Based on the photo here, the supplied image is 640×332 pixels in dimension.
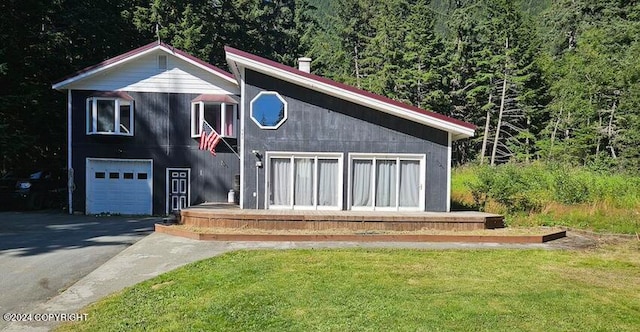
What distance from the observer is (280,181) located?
46.4ft

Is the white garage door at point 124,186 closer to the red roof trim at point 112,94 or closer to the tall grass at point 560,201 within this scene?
the red roof trim at point 112,94

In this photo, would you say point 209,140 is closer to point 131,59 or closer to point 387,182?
point 131,59

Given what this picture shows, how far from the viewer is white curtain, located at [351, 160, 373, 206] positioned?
14.1 meters

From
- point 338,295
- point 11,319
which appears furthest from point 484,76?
point 11,319

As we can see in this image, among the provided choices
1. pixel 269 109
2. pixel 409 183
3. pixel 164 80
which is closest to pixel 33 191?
pixel 164 80

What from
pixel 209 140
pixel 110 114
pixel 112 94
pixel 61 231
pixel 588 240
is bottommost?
pixel 61 231

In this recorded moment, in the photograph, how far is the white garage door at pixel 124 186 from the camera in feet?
58.7

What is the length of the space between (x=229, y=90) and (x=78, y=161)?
6299 millimetres

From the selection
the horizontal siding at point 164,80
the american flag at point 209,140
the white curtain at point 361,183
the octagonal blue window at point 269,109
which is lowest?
the white curtain at point 361,183

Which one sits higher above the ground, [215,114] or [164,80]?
[164,80]

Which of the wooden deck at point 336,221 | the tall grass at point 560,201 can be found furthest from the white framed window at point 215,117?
the tall grass at point 560,201

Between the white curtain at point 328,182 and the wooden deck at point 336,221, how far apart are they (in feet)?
4.71

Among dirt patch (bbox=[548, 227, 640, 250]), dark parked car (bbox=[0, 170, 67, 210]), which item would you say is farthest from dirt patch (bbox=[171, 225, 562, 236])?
dark parked car (bbox=[0, 170, 67, 210])

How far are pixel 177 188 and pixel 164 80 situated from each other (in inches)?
164
